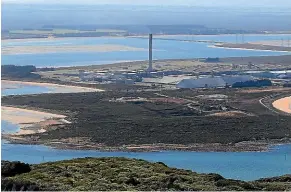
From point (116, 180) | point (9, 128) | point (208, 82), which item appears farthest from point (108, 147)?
point (208, 82)

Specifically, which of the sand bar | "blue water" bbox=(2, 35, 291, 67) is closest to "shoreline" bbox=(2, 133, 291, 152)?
"blue water" bbox=(2, 35, 291, 67)

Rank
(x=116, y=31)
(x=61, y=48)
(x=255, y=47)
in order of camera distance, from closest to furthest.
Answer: (x=61, y=48) < (x=255, y=47) < (x=116, y=31)

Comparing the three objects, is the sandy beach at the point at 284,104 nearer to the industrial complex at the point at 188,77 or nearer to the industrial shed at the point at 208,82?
the industrial complex at the point at 188,77

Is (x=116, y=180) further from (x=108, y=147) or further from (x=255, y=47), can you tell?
(x=255, y=47)

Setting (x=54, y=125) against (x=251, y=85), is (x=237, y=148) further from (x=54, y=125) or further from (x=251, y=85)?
(x=251, y=85)

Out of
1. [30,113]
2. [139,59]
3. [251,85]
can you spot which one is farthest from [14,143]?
[139,59]
